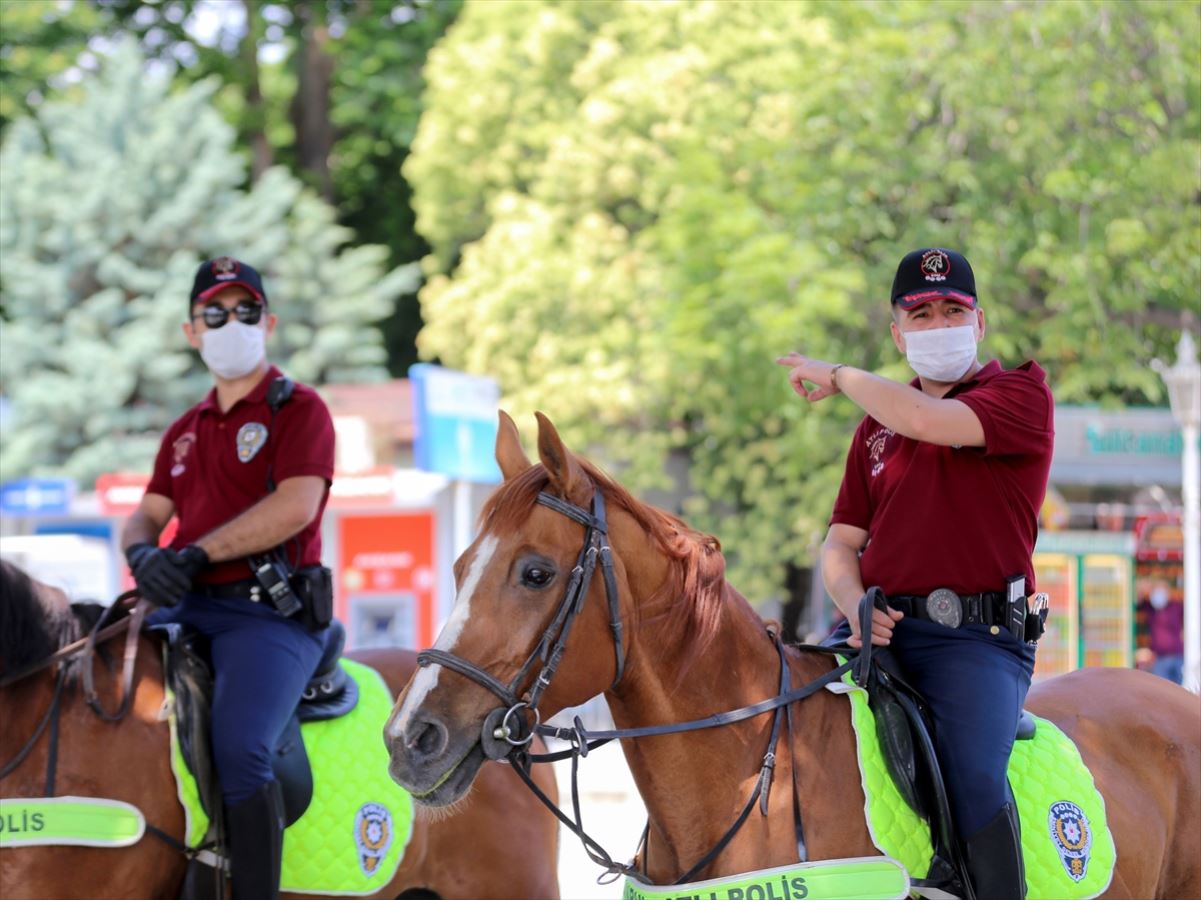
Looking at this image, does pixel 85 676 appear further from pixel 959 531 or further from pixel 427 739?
pixel 959 531

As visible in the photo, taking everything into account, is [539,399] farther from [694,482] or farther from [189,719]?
[189,719]

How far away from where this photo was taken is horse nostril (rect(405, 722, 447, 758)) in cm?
347

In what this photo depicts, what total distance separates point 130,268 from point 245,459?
2044 centimetres

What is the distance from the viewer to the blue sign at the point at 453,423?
11344 mm

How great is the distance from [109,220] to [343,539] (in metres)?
9.07

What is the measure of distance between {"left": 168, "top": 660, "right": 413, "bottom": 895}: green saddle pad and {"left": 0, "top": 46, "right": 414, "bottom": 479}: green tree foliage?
63.8 feet

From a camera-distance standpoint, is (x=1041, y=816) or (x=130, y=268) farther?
(x=130, y=268)

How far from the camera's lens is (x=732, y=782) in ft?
12.7

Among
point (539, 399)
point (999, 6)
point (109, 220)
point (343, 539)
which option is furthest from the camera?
point (109, 220)

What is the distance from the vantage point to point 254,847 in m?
5.00

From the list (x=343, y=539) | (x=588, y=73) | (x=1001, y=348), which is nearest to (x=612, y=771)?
(x=343, y=539)

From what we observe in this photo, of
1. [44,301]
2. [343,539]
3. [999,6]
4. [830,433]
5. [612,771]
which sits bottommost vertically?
[612,771]

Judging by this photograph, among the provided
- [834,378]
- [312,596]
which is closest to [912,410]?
[834,378]

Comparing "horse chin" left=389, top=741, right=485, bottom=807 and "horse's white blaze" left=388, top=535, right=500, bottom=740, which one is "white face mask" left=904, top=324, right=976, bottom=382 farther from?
"horse chin" left=389, top=741, right=485, bottom=807
